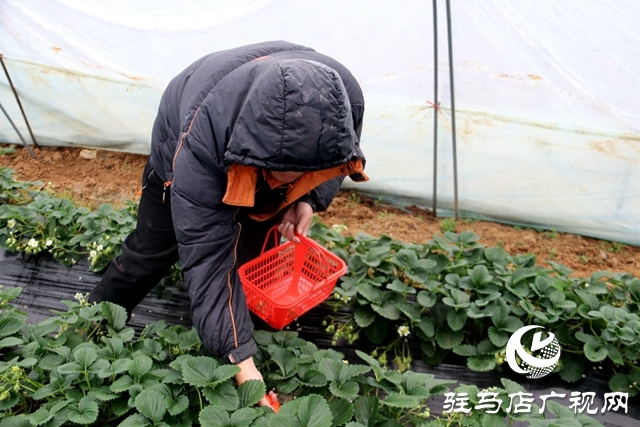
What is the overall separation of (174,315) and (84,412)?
1.03 meters

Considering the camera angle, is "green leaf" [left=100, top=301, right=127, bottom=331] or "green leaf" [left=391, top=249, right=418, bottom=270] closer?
"green leaf" [left=100, top=301, right=127, bottom=331]

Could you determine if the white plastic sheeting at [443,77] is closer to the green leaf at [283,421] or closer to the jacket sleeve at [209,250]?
the jacket sleeve at [209,250]

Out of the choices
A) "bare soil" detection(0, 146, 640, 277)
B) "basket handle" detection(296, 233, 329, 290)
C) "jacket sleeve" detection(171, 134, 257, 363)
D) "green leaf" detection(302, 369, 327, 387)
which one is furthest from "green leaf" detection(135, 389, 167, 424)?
"bare soil" detection(0, 146, 640, 277)

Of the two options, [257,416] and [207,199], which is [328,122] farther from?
[257,416]

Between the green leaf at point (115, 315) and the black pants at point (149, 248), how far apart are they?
13 centimetres

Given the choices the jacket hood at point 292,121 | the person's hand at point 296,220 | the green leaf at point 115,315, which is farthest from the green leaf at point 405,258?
the jacket hood at point 292,121

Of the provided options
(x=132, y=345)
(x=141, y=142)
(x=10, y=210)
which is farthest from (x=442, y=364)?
(x=141, y=142)

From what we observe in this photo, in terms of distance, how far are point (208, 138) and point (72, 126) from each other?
3496 millimetres

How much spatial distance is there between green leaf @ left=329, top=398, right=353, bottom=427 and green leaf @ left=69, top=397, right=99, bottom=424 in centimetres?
76

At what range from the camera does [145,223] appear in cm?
244

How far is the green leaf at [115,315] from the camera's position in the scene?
2.45 meters

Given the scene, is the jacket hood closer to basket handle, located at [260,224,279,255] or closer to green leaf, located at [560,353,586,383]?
basket handle, located at [260,224,279,255]

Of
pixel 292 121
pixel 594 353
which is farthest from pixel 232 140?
pixel 594 353

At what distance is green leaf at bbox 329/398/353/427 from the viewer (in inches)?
76.8
